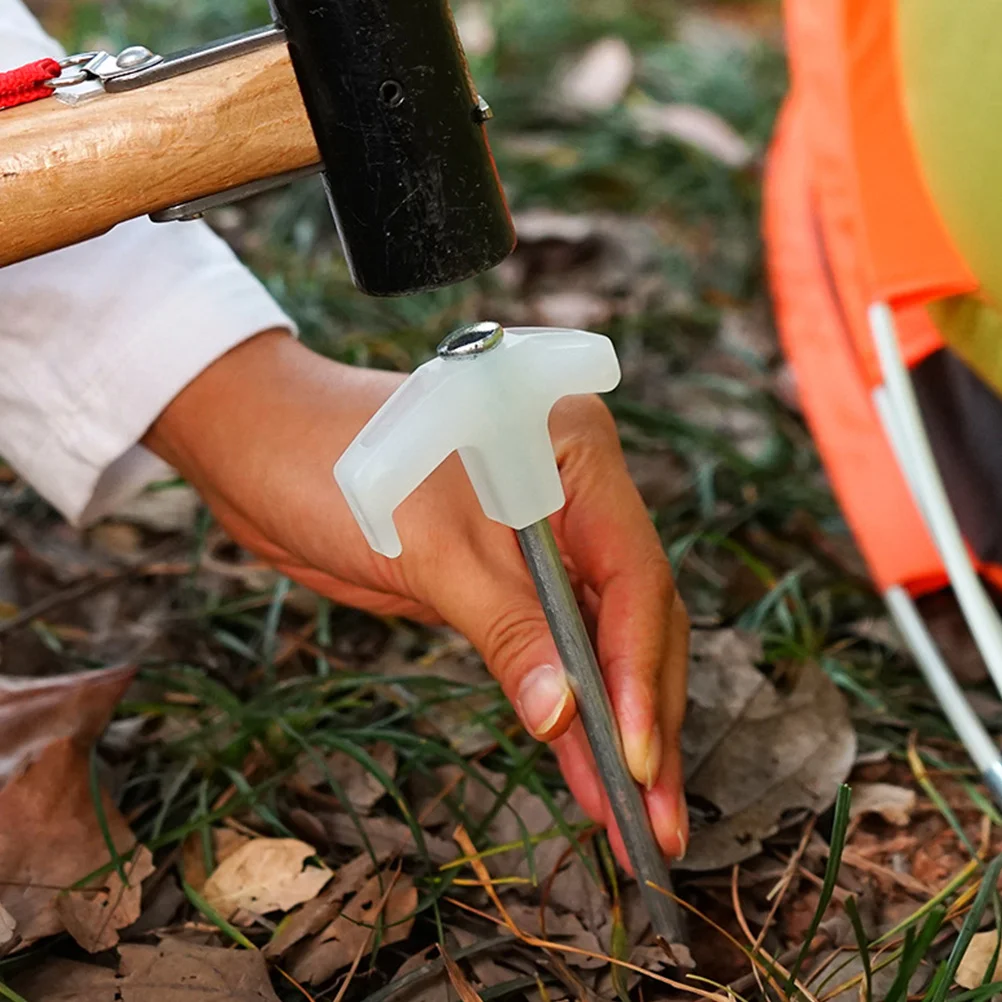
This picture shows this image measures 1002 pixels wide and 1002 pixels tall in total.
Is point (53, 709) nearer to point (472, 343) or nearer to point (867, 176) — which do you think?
point (472, 343)

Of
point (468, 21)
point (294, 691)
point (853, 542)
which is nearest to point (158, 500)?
point (294, 691)

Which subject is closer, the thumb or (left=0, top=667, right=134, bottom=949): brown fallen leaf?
the thumb

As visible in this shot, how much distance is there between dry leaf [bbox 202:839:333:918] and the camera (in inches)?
32.8

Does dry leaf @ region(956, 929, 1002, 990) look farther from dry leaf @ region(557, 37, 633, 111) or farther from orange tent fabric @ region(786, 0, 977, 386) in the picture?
dry leaf @ region(557, 37, 633, 111)

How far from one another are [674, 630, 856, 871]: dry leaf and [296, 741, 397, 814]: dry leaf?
0.22 m

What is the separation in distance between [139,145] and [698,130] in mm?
1461

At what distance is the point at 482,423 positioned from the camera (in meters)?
0.59

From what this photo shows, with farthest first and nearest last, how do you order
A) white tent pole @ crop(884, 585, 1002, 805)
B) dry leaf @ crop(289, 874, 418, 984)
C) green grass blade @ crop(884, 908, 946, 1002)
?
1. white tent pole @ crop(884, 585, 1002, 805)
2. dry leaf @ crop(289, 874, 418, 984)
3. green grass blade @ crop(884, 908, 946, 1002)

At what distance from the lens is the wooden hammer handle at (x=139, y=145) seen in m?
0.63

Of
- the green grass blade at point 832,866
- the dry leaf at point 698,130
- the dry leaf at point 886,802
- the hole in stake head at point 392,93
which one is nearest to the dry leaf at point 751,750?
the dry leaf at point 886,802

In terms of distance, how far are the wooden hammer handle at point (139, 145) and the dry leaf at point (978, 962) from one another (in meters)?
0.62

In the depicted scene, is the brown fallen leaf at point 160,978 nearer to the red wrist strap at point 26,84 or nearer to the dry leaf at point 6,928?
the dry leaf at point 6,928

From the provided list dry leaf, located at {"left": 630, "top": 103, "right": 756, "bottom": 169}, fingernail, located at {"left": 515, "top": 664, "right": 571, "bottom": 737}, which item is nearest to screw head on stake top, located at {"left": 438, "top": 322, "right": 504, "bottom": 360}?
fingernail, located at {"left": 515, "top": 664, "right": 571, "bottom": 737}

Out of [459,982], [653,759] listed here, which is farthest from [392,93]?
[459,982]
